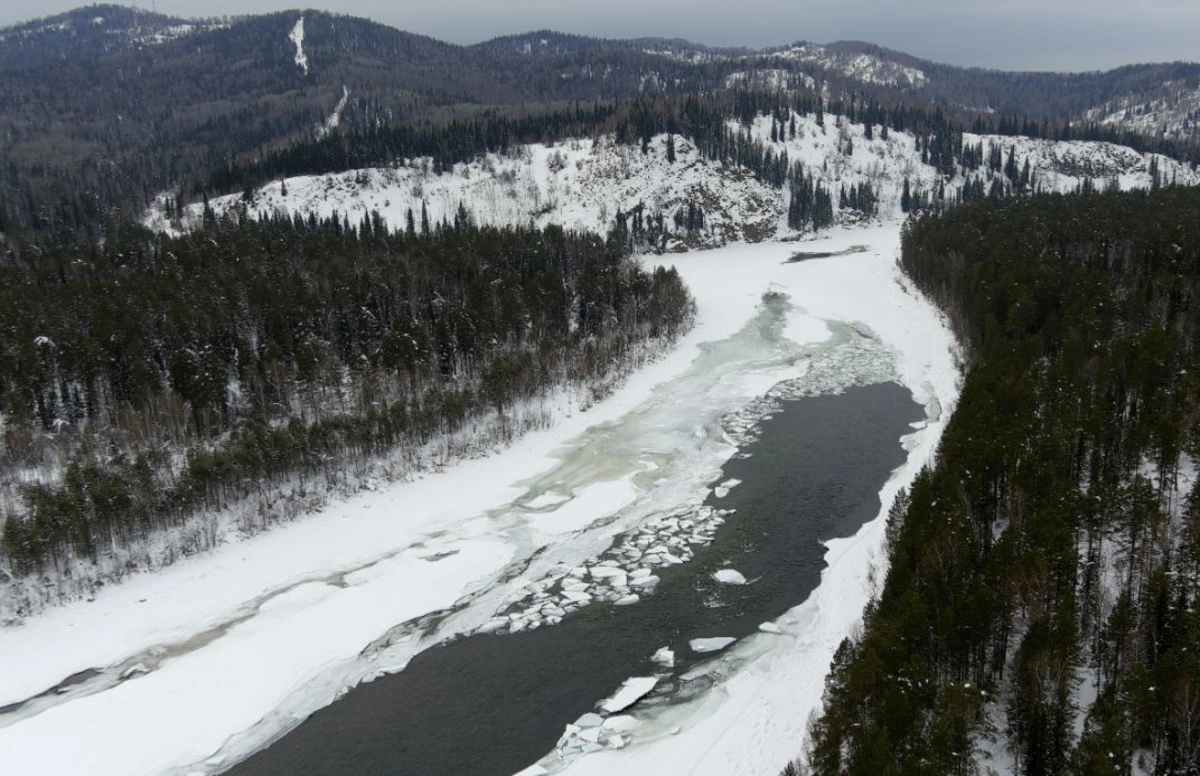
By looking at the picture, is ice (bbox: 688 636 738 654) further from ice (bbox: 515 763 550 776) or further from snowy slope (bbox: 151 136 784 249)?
snowy slope (bbox: 151 136 784 249)

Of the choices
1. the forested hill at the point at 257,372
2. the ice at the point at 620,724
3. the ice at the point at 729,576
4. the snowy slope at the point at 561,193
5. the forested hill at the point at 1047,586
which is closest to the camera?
the forested hill at the point at 1047,586

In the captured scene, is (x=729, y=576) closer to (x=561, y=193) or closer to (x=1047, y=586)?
(x=1047, y=586)

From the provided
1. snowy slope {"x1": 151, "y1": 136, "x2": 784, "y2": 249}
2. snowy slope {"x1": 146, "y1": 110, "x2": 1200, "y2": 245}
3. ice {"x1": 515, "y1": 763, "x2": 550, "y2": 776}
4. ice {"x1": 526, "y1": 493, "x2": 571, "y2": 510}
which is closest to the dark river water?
ice {"x1": 515, "y1": 763, "x2": 550, "y2": 776}

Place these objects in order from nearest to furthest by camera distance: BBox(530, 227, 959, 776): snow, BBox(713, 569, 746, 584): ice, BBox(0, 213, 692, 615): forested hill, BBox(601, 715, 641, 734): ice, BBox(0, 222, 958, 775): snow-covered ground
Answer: BBox(530, 227, 959, 776): snow < BBox(601, 715, 641, 734): ice < BBox(0, 222, 958, 775): snow-covered ground < BBox(713, 569, 746, 584): ice < BBox(0, 213, 692, 615): forested hill

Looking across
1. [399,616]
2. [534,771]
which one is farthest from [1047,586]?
[399,616]

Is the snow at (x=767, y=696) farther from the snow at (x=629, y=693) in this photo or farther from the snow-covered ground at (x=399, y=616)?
the snow at (x=629, y=693)

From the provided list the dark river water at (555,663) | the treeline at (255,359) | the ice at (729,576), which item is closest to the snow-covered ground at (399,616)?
the dark river water at (555,663)

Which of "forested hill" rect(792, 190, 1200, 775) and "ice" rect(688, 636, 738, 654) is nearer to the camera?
"forested hill" rect(792, 190, 1200, 775)
